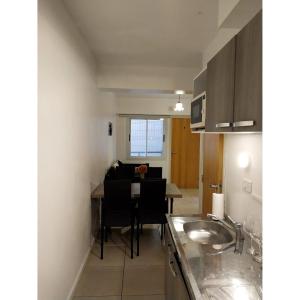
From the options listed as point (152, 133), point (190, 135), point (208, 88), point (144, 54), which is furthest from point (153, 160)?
point (208, 88)

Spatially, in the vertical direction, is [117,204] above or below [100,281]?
above

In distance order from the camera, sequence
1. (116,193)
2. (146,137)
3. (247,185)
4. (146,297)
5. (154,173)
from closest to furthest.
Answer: (247,185) → (146,297) → (116,193) → (154,173) → (146,137)

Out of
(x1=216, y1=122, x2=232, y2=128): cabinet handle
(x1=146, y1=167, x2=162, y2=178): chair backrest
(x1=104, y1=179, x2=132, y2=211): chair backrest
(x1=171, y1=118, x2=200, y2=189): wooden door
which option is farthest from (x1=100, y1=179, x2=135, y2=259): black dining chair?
(x1=171, y1=118, x2=200, y2=189): wooden door

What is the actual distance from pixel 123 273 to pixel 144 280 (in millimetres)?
271

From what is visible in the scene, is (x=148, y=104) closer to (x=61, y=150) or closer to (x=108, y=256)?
(x=108, y=256)

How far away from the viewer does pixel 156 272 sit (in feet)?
9.37

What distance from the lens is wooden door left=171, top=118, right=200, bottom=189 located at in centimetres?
703

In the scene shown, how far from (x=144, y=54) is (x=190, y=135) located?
411 cm

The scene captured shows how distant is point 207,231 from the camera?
2.01 m

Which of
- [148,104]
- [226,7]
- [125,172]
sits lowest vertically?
[125,172]

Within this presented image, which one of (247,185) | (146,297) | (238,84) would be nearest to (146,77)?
(247,185)

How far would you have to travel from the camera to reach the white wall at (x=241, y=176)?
66.3 inches

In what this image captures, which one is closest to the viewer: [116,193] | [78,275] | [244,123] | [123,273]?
[244,123]
